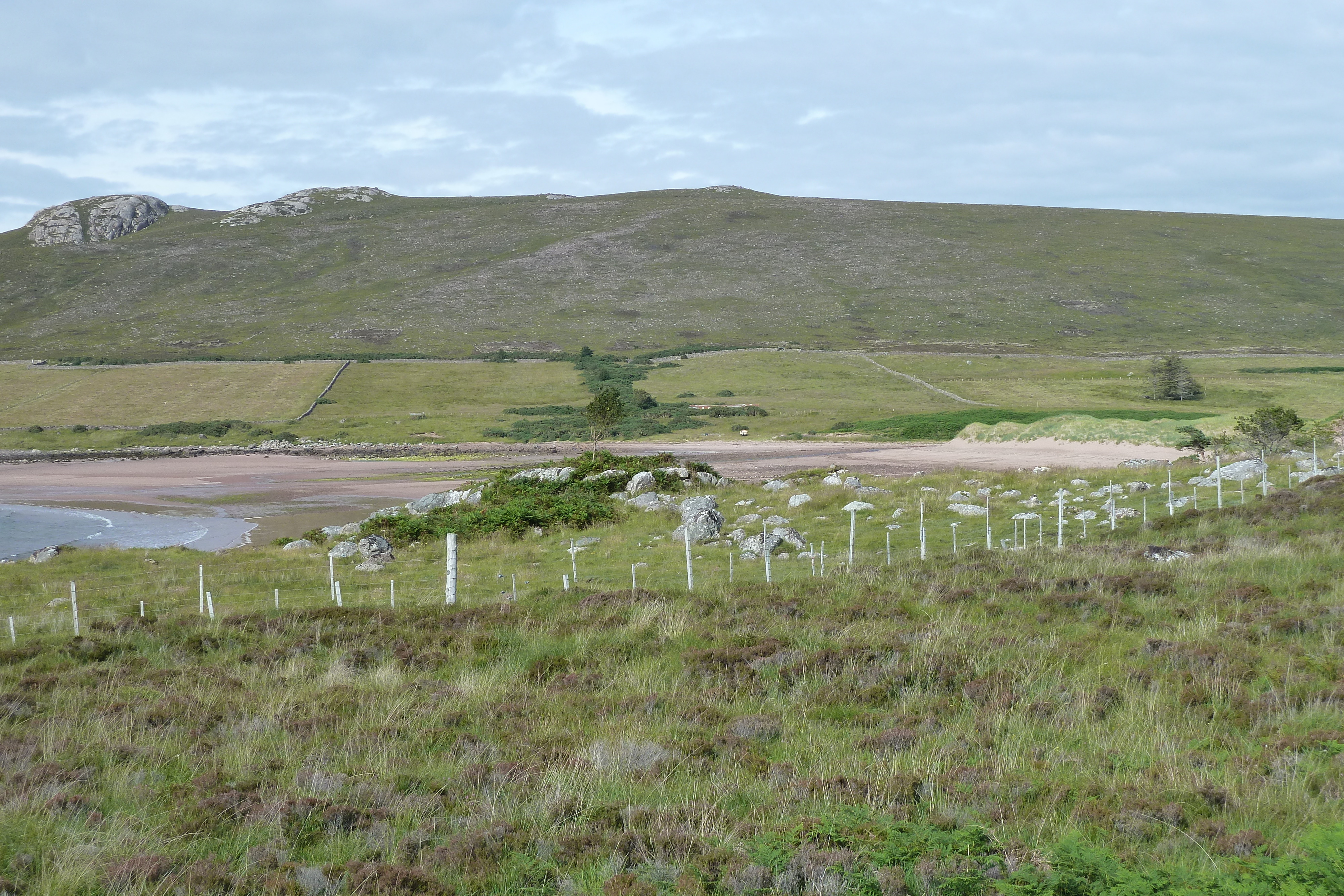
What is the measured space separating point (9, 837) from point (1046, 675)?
7.62 metres

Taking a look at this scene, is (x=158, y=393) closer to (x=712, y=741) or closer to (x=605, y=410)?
(x=605, y=410)

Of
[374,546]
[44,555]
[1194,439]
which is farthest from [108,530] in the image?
[1194,439]

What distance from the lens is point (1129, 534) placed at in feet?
66.9

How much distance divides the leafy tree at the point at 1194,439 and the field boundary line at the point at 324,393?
80.7 meters

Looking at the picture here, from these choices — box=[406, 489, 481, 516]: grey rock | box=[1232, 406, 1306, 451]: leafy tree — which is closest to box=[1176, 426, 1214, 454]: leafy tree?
box=[1232, 406, 1306, 451]: leafy tree

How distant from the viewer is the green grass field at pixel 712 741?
4832 mm

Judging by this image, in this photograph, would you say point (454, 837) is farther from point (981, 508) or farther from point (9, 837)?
point (981, 508)

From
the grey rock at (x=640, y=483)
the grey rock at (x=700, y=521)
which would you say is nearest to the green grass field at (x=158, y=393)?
the grey rock at (x=640, y=483)

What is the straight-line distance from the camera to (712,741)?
6781 millimetres

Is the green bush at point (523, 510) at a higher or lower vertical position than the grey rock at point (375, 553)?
higher

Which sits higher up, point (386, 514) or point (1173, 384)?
point (1173, 384)

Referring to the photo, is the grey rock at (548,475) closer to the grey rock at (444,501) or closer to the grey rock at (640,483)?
the grey rock at (444,501)

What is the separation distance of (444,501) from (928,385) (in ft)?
274

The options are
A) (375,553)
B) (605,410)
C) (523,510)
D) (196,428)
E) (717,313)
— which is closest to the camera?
(375,553)
